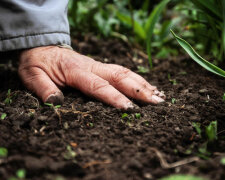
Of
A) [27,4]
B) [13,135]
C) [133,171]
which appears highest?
[27,4]

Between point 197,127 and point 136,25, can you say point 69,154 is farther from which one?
point 136,25

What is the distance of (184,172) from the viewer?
0.92 m

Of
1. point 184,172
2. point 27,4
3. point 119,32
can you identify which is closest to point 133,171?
point 184,172

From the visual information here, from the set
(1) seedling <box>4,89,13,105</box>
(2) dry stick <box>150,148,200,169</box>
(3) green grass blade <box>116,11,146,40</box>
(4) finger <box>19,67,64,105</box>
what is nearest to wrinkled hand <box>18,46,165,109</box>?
(4) finger <box>19,67,64,105</box>

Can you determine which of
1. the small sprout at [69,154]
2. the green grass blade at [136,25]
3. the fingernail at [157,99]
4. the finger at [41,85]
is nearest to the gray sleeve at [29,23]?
the finger at [41,85]

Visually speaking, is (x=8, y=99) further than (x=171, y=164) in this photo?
Yes

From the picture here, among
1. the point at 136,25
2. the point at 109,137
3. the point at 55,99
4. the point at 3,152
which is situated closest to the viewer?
the point at 3,152

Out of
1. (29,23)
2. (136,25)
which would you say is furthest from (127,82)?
(136,25)

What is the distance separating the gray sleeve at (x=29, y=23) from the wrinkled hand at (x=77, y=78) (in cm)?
7

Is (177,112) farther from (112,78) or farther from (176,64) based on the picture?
(176,64)

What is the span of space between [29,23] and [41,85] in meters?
0.46

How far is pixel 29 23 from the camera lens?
5.38 ft

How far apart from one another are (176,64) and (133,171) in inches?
57.8

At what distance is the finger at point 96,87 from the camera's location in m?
1.38
